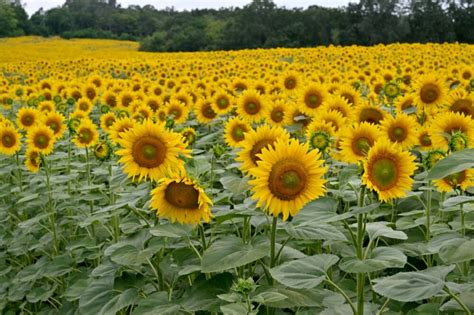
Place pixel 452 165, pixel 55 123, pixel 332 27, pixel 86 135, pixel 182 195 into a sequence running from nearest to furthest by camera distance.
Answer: pixel 452 165
pixel 182 195
pixel 86 135
pixel 55 123
pixel 332 27

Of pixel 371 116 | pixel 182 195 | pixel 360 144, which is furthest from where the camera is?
pixel 371 116

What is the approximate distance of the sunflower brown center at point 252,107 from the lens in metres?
4.83

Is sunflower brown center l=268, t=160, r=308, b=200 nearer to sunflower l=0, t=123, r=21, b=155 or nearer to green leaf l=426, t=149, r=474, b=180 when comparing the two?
green leaf l=426, t=149, r=474, b=180

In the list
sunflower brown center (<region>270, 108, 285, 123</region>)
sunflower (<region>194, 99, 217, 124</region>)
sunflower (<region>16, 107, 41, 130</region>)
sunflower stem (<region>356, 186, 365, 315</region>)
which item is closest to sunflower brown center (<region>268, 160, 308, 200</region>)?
sunflower stem (<region>356, 186, 365, 315</region>)

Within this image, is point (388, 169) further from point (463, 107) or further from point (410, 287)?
point (463, 107)

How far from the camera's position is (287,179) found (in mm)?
2215

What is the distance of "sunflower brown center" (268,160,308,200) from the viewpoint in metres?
2.20

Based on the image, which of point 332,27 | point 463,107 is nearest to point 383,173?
point 463,107

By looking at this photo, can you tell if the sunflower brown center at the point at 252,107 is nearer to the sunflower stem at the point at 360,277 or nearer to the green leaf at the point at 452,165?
the sunflower stem at the point at 360,277

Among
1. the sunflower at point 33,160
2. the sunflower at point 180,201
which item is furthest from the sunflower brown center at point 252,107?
the sunflower at point 180,201

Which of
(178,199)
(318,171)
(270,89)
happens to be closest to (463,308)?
(318,171)

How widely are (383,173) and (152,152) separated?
101 cm

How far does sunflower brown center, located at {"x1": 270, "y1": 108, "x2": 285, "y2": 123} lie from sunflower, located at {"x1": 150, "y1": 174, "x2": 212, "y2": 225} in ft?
7.14

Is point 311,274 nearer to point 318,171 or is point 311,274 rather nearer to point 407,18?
point 318,171
